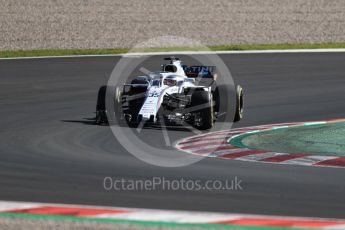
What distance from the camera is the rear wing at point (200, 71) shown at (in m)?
19.0

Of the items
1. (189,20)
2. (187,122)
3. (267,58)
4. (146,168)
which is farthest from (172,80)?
(189,20)

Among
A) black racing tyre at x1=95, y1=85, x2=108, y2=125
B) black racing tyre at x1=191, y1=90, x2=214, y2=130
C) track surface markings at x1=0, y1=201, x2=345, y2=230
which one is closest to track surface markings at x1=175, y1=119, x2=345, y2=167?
black racing tyre at x1=191, y1=90, x2=214, y2=130

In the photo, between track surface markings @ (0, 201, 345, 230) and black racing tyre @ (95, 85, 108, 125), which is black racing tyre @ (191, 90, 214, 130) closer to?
black racing tyre @ (95, 85, 108, 125)

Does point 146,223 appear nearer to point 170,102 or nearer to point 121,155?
point 121,155

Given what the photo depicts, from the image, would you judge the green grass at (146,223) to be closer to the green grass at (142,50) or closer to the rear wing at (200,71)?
the rear wing at (200,71)

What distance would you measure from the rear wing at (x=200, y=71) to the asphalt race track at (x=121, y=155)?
1.20 m

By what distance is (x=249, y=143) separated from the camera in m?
Answer: 15.6

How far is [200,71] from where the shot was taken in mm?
19125

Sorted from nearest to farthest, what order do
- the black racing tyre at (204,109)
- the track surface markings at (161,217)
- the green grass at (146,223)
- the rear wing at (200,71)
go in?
the green grass at (146,223) < the track surface markings at (161,217) < the black racing tyre at (204,109) < the rear wing at (200,71)

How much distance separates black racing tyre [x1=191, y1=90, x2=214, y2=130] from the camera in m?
17.0

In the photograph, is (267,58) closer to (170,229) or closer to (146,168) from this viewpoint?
(146,168)

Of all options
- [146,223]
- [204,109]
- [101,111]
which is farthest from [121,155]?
[146,223]

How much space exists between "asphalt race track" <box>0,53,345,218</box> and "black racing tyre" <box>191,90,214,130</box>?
0.48m

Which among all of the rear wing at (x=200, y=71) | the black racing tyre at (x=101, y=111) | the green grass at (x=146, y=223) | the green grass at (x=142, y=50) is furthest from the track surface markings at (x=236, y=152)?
the green grass at (x=142, y=50)
